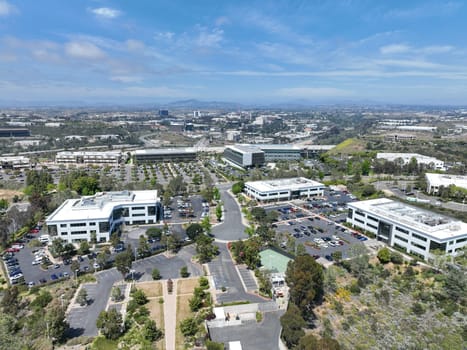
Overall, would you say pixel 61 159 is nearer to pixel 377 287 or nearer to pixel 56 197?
pixel 56 197

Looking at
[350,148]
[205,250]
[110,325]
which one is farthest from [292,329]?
[350,148]

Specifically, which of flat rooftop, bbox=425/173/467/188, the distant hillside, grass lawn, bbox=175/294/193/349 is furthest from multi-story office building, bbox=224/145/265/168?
grass lawn, bbox=175/294/193/349

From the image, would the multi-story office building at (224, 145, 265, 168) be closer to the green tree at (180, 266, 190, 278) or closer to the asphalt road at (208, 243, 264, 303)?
the asphalt road at (208, 243, 264, 303)

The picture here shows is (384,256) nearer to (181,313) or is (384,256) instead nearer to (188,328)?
(181,313)

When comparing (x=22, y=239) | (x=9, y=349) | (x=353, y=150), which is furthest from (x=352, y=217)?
(x=353, y=150)

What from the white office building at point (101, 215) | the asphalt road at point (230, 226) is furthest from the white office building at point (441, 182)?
Result: the white office building at point (101, 215)
